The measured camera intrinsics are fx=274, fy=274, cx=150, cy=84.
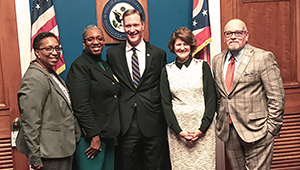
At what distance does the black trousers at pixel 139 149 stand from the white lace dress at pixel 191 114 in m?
0.20

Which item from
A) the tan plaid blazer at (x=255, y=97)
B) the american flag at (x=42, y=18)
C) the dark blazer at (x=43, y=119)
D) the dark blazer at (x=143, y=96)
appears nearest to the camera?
the dark blazer at (x=43, y=119)

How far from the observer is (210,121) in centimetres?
245

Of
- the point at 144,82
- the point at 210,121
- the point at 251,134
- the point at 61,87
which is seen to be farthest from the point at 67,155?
the point at 251,134

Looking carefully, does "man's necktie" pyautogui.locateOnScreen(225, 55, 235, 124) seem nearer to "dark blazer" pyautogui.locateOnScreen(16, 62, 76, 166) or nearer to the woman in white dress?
the woman in white dress

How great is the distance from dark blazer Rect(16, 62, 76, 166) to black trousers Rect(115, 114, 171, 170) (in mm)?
610

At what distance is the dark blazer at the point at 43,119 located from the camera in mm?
1890

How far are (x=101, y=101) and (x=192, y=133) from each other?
0.87m

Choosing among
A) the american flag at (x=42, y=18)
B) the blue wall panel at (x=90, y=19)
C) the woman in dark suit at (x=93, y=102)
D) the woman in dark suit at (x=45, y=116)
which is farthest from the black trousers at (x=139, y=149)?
the american flag at (x=42, y=18)

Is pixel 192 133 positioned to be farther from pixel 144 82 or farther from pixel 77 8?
pixel 77 8

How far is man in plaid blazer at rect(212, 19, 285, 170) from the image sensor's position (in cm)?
230

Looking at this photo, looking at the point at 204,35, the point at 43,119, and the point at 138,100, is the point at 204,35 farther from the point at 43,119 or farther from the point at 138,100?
the point at 43,119

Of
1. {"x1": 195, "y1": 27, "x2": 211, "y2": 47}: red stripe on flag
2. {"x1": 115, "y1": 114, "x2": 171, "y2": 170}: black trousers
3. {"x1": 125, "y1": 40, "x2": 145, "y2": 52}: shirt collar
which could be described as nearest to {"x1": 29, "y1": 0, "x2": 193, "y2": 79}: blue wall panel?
{"x1": 195, "y1": 27, "x2": 211, "y2": 47}: red stripe on flag

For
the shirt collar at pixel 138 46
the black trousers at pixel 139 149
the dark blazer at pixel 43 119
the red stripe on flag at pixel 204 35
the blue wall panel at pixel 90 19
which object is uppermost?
the blue wall panel at pixel 90 19

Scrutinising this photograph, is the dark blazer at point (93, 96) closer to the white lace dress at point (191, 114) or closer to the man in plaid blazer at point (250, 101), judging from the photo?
the white lace dress at point (191, 114)
